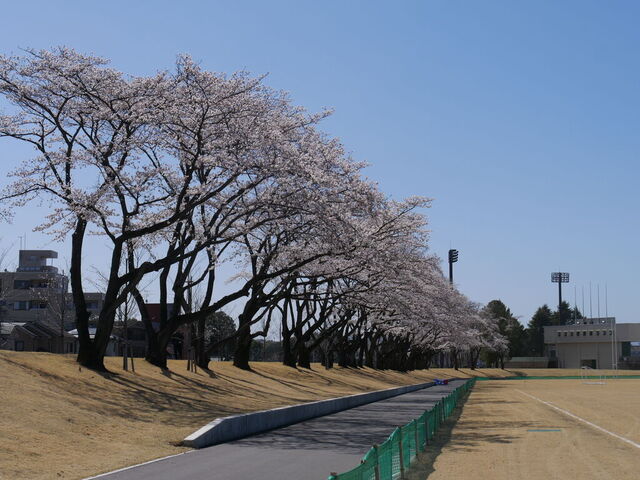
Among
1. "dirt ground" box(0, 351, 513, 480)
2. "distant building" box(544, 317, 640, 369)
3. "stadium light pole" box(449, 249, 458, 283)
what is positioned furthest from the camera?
"stadium light pole" box(449, 249, 458, 283)

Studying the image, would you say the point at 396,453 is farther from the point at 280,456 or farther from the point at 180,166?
the point at 180,166

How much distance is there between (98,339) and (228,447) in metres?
10.9

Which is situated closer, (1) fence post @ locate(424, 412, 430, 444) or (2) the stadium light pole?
(1) fence post @ locate(424, 412, 430, 444)

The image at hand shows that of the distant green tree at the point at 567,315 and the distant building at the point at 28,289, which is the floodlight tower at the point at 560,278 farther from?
the distant building at the point at 28,289

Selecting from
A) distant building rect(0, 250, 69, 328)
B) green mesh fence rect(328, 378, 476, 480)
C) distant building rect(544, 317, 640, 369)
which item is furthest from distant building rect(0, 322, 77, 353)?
distant building rect(544, 317, 640, 369)

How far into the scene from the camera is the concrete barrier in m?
19.5

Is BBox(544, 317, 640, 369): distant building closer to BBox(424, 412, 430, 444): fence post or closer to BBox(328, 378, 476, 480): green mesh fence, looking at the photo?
BBox(424, 412, 430, 444): fence post

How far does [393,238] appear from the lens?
129ft

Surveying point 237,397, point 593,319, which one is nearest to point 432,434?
point 237,397

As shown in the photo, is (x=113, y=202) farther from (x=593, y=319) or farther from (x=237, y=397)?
(x=593, y=319)

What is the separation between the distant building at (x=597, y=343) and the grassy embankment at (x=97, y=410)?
110 metres

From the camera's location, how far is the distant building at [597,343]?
13538 cm

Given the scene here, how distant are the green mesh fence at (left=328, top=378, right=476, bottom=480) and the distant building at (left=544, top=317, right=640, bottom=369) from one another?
117 meters

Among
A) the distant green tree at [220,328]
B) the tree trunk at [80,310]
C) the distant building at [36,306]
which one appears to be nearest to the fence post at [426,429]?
the tree trunk at [80,310]
